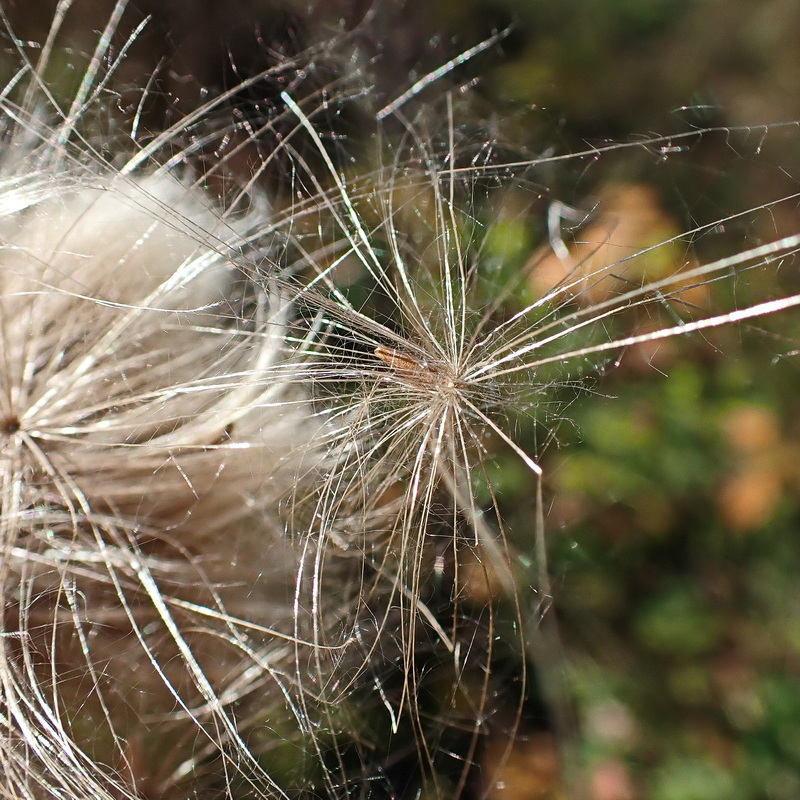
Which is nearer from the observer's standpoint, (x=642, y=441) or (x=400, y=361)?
(x=400, y=361)

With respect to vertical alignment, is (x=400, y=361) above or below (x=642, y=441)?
above

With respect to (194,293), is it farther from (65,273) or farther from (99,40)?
(99,40)

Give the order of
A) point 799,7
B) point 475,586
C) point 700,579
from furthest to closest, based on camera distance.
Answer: point 799,7
point 700,579
point 475,586

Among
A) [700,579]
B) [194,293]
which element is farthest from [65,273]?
[700,579]

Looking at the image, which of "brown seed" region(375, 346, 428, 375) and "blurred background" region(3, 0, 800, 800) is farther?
"blurred background" region(3, 0, 800, 800)

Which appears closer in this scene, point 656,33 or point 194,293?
point 194,293

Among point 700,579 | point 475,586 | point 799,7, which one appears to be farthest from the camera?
point 799,7

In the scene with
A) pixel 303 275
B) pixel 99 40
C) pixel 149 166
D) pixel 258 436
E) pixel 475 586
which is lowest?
pixel 475 586

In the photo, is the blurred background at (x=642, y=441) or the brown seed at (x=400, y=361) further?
the blurred background at (x=642, y=441)
